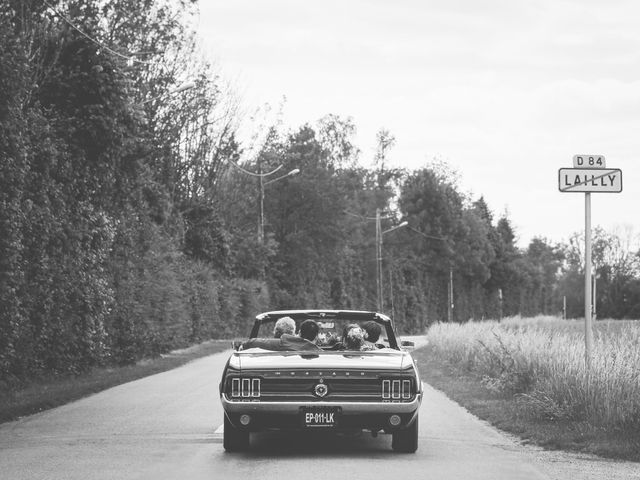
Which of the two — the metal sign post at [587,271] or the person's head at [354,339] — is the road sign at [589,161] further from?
the person's head at [354,339]

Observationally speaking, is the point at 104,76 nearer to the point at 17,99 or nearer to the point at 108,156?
the point at 108,156

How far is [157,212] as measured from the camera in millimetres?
37219

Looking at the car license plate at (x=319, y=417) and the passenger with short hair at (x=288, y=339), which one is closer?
the car license plate at (x=319, y=417)

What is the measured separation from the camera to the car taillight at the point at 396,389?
10.1m

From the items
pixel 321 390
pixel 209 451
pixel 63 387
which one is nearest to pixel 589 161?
pixel 321 390

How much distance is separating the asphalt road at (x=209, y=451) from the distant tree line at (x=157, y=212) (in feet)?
15.4

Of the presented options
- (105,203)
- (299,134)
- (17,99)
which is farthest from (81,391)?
(299,134)

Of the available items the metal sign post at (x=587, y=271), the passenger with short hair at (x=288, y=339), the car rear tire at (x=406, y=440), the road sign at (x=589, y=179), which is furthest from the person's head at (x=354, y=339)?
the road sign at (x=589, y=179)

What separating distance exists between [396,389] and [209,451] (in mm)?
2058

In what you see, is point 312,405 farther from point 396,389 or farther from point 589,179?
point 589,179

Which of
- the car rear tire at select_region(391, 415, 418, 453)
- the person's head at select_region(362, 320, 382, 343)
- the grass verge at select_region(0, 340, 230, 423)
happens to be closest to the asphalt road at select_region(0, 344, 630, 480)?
the car rear tire at select_region(391, 415, 418, 453)

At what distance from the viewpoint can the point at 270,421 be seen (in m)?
10.1

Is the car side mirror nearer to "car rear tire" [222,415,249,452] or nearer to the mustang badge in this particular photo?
the mustang badge

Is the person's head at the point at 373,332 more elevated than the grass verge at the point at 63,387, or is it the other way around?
the person's head at the point at 373,332
